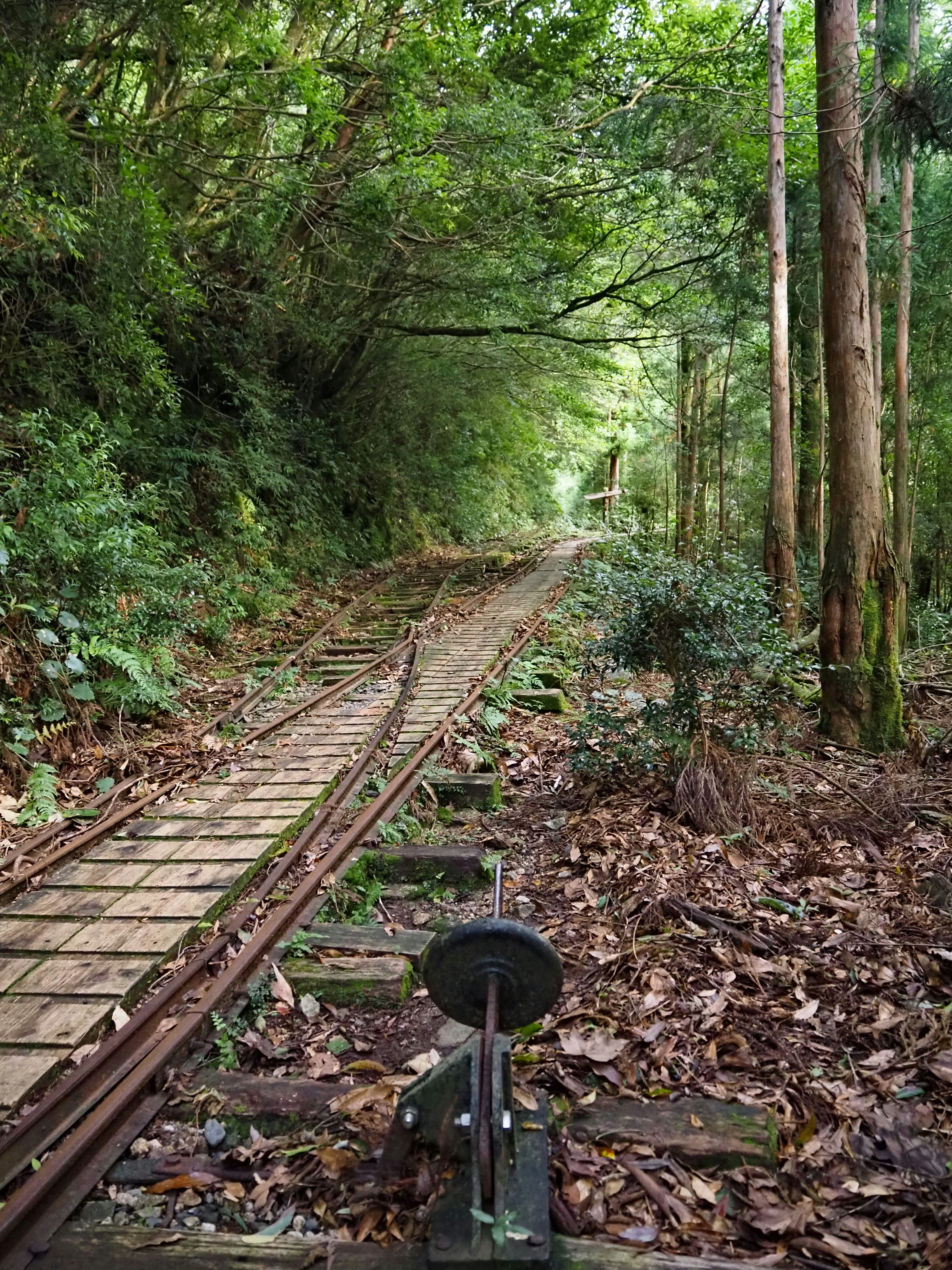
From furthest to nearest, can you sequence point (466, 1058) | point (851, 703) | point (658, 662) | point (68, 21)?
point (68, 21) < point (851, 703) < point (658, 662) < point (466, 1058)

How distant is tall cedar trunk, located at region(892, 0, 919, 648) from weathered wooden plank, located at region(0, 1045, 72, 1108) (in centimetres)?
955

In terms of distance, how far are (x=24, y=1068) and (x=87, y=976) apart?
627mm

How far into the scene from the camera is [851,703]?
6578 millimetres

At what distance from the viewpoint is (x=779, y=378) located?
34.2 ft

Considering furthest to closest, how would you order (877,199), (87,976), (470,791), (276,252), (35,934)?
(276,252) → (877,199) → (470,791) → (35,934) → (87,976)

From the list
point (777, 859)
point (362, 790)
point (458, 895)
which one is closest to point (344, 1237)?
point (458, 895)

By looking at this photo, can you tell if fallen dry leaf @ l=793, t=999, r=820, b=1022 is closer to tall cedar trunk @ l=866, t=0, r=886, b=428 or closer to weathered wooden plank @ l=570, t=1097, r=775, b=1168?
weathered wooden plank @ l=570, t=1097, r=775, b=1168

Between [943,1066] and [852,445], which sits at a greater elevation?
[852,445]

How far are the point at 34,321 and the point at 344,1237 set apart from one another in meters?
9.96

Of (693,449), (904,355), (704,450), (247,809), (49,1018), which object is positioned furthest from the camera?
(704,450)

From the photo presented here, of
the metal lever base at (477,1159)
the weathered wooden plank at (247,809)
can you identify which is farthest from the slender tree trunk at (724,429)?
the metal lever base at (477,1159)

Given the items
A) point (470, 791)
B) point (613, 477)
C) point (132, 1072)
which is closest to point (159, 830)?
point (470, 791)

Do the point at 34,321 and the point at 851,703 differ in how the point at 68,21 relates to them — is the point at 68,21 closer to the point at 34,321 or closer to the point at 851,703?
the point at 34,321

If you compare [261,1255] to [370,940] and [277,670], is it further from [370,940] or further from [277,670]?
[277,670]
